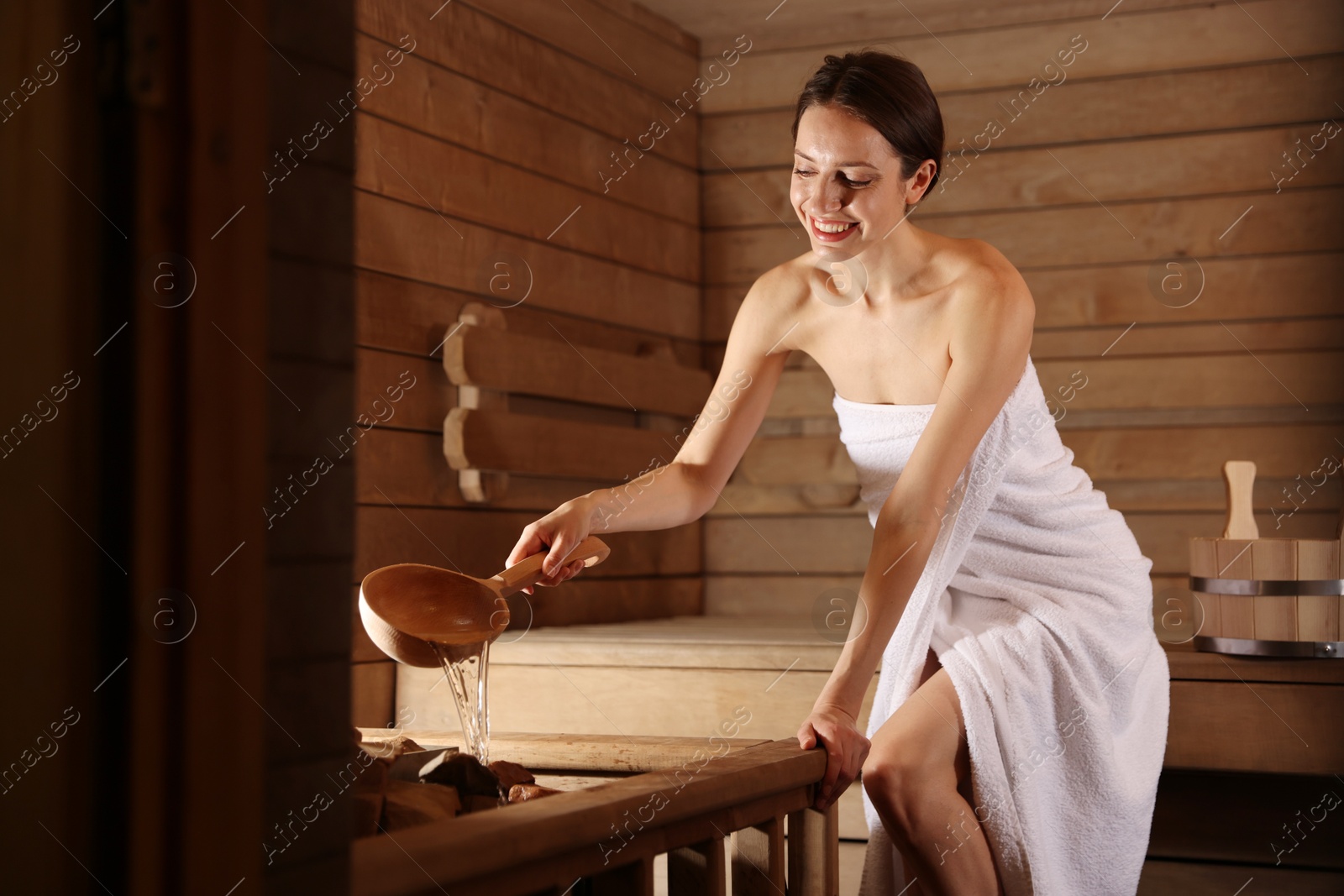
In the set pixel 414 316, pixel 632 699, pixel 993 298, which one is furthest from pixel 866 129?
pixel 632 699

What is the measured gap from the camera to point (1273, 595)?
2211 mm

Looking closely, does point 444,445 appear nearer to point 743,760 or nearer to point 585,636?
point 585,636

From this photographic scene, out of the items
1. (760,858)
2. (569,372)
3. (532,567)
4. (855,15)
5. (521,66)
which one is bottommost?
(760,858)

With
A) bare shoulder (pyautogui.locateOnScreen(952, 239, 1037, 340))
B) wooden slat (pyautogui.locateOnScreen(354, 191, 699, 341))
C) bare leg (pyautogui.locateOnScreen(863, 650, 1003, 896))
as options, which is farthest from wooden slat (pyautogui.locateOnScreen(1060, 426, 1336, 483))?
bare leg (pyautogui.locateOnScreen(863, 650, 1003, 896))

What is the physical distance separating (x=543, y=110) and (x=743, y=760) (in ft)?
6.35

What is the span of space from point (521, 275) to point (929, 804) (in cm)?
158

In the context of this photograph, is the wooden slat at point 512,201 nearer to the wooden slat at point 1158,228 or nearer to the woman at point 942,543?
the wooden slat at point 1158,228

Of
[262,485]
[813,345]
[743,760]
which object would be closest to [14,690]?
[262,485]

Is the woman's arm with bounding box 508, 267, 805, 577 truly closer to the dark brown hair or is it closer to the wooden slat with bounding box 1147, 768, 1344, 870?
the dark brown hair

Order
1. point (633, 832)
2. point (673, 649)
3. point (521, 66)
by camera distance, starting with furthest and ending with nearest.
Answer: point (521, 66) → point (673, 649) → point (633, 832)

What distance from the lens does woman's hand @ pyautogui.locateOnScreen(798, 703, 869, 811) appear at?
150 centimetres

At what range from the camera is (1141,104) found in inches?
125

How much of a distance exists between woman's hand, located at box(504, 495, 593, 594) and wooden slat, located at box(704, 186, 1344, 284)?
1.81 m

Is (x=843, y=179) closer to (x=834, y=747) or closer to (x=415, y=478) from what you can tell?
(x=834, y=747)
